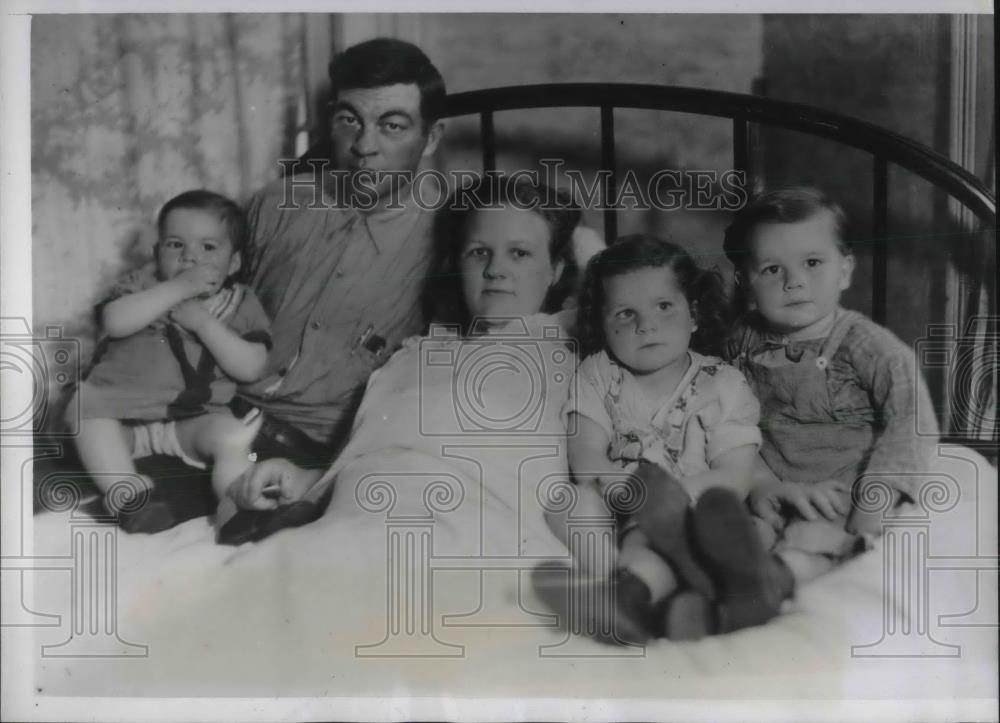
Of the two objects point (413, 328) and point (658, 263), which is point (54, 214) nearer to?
point (413, 328)

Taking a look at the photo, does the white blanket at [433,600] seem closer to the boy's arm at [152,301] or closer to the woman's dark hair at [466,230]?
the woman's dark hair at [466,230]

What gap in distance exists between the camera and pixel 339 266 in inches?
69.7

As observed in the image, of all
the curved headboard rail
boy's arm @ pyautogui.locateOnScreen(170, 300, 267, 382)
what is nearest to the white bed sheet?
boy's arm @ pyautogui.locateOnScreen(170, 300, 267, 382)

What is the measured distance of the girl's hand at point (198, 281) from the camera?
1.76 meters

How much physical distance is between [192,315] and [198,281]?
2.5 inches

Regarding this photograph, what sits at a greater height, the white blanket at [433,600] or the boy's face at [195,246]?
the boy's face at [195,246]

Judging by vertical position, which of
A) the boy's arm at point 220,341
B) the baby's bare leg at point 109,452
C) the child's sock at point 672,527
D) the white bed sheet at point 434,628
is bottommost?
the white bed sheet at point 434,628

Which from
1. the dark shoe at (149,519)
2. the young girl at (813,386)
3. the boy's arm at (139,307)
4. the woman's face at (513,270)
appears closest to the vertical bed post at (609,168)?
the woman's face at (513,270)

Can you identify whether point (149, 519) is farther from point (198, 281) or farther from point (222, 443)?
point (198, 281)

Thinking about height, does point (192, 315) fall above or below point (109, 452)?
above

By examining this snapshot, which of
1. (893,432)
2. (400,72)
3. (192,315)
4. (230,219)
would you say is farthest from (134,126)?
(893,432)

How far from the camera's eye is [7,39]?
1.80 meters

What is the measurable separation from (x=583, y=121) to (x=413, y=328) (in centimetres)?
49

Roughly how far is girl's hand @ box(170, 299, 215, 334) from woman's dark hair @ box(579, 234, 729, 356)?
681 millimetres
